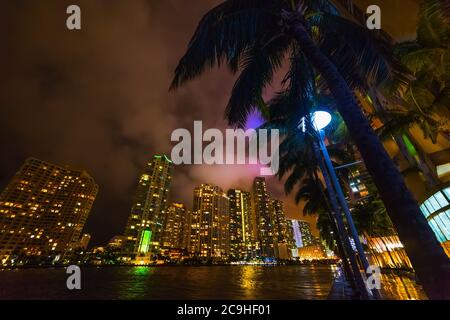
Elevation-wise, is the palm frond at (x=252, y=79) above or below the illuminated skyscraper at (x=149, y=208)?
below

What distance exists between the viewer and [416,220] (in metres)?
2.70

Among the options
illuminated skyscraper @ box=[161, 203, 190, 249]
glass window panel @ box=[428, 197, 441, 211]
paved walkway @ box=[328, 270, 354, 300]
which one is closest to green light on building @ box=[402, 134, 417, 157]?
glass window panel @ box=[428, 197, 441, 211]

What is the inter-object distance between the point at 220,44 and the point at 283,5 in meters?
1.92

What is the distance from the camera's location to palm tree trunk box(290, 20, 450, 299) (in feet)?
8.20

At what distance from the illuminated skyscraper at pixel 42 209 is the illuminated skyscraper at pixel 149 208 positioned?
92.2 ft

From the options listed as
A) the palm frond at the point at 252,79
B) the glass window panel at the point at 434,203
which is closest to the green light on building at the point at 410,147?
the glass window panel at the point at 434,203

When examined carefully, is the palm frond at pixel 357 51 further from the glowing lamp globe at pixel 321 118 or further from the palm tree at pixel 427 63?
the glowing lamp globe at pixel 321 118

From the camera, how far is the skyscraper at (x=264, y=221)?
16525 centimetres

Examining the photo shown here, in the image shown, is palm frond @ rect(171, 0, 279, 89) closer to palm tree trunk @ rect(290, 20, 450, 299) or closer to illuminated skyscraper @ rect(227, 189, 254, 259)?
palm tree trunk @ rect(290, 20, 450, 299)

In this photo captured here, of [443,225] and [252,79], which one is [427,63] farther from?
[443,225]

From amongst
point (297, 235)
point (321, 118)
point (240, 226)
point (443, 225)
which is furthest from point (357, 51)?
point (297, 235)

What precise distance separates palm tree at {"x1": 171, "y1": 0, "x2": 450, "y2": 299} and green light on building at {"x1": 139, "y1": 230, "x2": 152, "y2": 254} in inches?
5394
